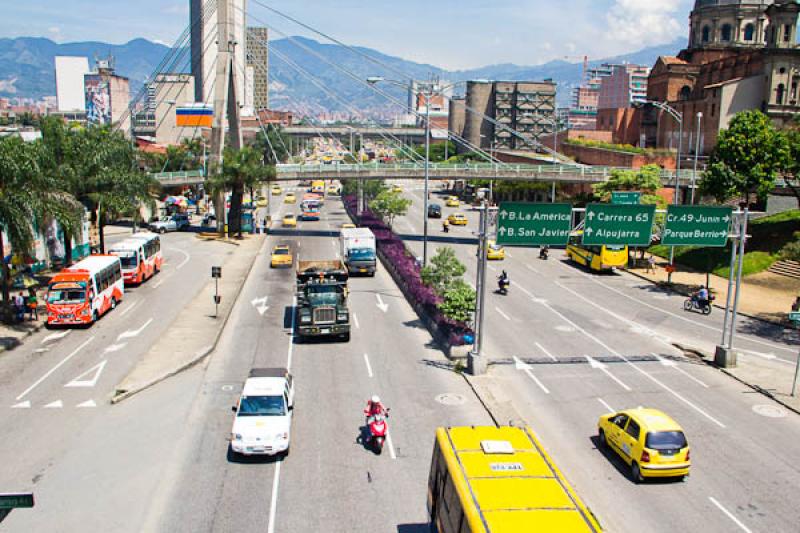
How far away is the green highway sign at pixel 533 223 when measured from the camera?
98.0ft

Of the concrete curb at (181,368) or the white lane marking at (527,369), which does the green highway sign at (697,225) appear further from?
the concrete curb at (181,368)

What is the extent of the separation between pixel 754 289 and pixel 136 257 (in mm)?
39844

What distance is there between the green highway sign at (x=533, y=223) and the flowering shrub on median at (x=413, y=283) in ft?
14.7

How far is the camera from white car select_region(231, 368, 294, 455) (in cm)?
1997

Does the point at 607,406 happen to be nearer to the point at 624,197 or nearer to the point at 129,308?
the point at 129,308

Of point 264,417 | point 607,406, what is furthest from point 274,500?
point 607,406

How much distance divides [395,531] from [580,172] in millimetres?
61576

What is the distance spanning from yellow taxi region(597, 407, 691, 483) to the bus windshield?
84.5 feet

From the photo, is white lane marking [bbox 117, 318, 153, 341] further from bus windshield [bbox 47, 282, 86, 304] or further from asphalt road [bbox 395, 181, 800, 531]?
asphalt road [bbox 395, 181, 800, 531]

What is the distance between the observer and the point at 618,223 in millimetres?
32125

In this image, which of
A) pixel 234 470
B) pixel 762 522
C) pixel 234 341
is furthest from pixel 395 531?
pixel 234 341

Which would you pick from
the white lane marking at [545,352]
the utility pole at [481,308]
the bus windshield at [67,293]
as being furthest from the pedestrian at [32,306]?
the white lane marking at [545,352]

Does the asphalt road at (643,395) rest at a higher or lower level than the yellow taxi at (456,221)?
lower

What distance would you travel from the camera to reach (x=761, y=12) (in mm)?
106375
